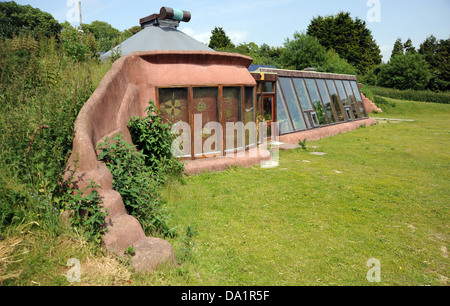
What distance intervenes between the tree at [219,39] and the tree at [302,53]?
1591 centimetres

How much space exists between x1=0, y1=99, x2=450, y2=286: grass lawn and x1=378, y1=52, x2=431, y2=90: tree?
1661 inches

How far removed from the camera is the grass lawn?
323 cm

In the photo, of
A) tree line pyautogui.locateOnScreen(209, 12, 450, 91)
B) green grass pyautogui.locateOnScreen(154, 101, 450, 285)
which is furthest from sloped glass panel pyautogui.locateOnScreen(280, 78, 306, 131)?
tree line pyautogui.locateOnScreen(209, 12, 450, 91)

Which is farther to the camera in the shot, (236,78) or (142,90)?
(236,78)

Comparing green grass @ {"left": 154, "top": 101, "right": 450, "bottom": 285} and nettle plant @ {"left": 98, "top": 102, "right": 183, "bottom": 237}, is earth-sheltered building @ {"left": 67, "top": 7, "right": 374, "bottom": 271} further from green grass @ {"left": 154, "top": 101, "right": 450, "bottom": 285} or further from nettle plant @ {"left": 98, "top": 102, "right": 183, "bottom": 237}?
green grass @ {"left": 154, "top": 101, "right": 450, "bottom": 285}

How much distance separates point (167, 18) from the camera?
11.6 meters

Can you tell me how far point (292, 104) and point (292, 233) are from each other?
10.3 meters

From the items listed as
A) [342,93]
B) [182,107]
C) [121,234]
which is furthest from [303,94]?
[121,234]

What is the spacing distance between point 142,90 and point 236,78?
2.74 metres
